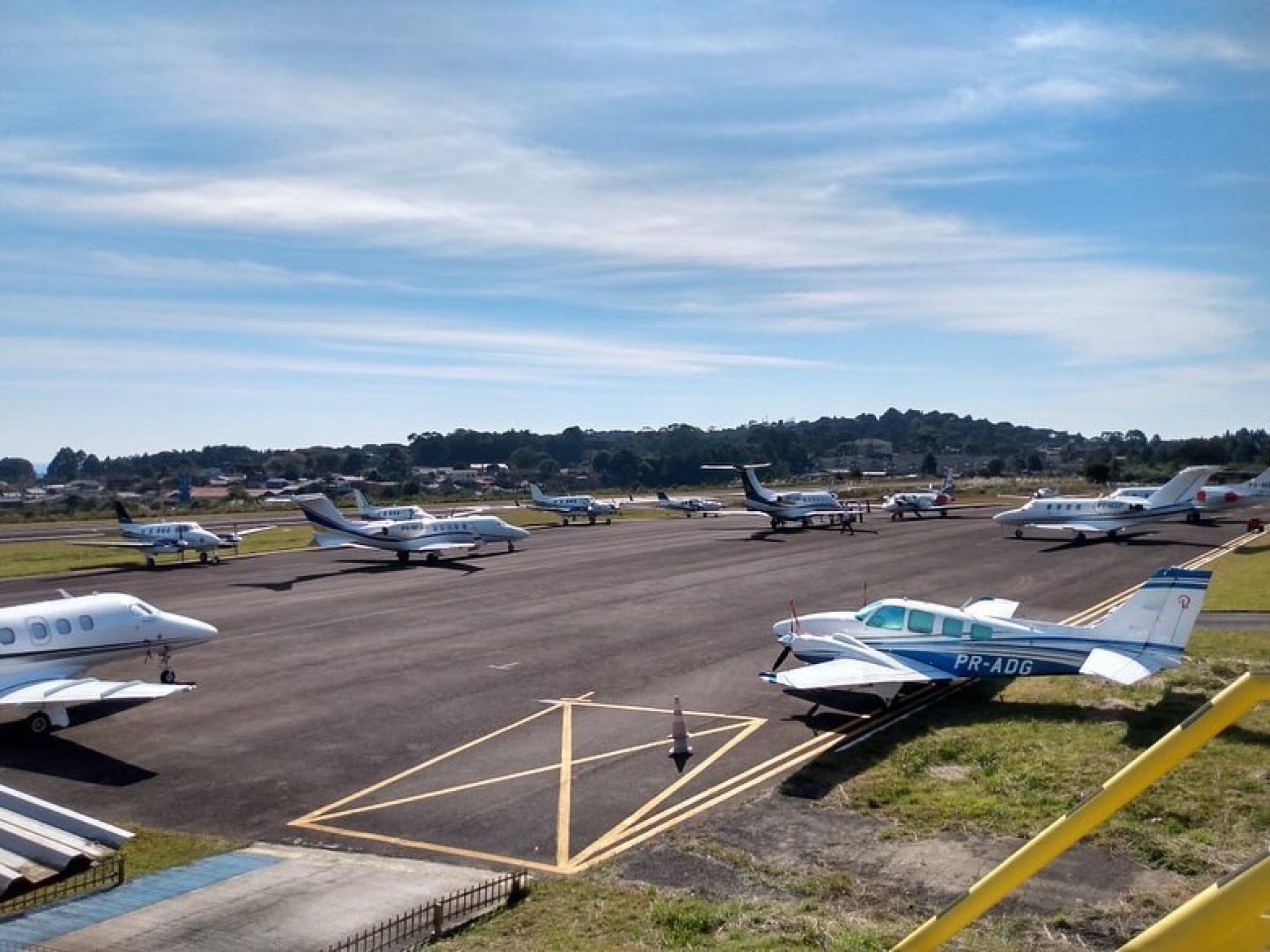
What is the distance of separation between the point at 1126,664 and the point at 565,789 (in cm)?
1153

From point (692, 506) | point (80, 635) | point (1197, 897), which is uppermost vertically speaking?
point (1197, 897)

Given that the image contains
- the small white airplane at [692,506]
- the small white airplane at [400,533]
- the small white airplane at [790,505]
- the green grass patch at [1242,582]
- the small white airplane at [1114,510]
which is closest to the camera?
the green grass patch at [1242,582]

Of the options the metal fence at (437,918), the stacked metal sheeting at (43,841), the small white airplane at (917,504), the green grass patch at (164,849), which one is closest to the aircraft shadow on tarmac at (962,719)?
the metal fence at (437,918)

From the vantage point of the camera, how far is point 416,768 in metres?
19.0

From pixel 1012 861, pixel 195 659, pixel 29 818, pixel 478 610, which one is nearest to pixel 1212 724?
pixel 1012 861

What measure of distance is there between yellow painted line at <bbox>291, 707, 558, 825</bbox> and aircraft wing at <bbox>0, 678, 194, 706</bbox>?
568 centimetres

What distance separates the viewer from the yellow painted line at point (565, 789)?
1489cm

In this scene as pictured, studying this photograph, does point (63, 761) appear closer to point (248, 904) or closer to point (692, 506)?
point (248, 904)

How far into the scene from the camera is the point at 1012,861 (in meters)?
4.00

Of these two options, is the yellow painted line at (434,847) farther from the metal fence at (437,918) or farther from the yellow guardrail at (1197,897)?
the yellow guardrail at (1197,897)

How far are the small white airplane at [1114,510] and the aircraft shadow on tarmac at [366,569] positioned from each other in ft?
111

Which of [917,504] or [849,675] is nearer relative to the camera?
[849,675]

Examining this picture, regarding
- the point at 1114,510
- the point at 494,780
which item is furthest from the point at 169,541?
the point at 1114,510

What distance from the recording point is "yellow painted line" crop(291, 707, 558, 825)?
16.8m
